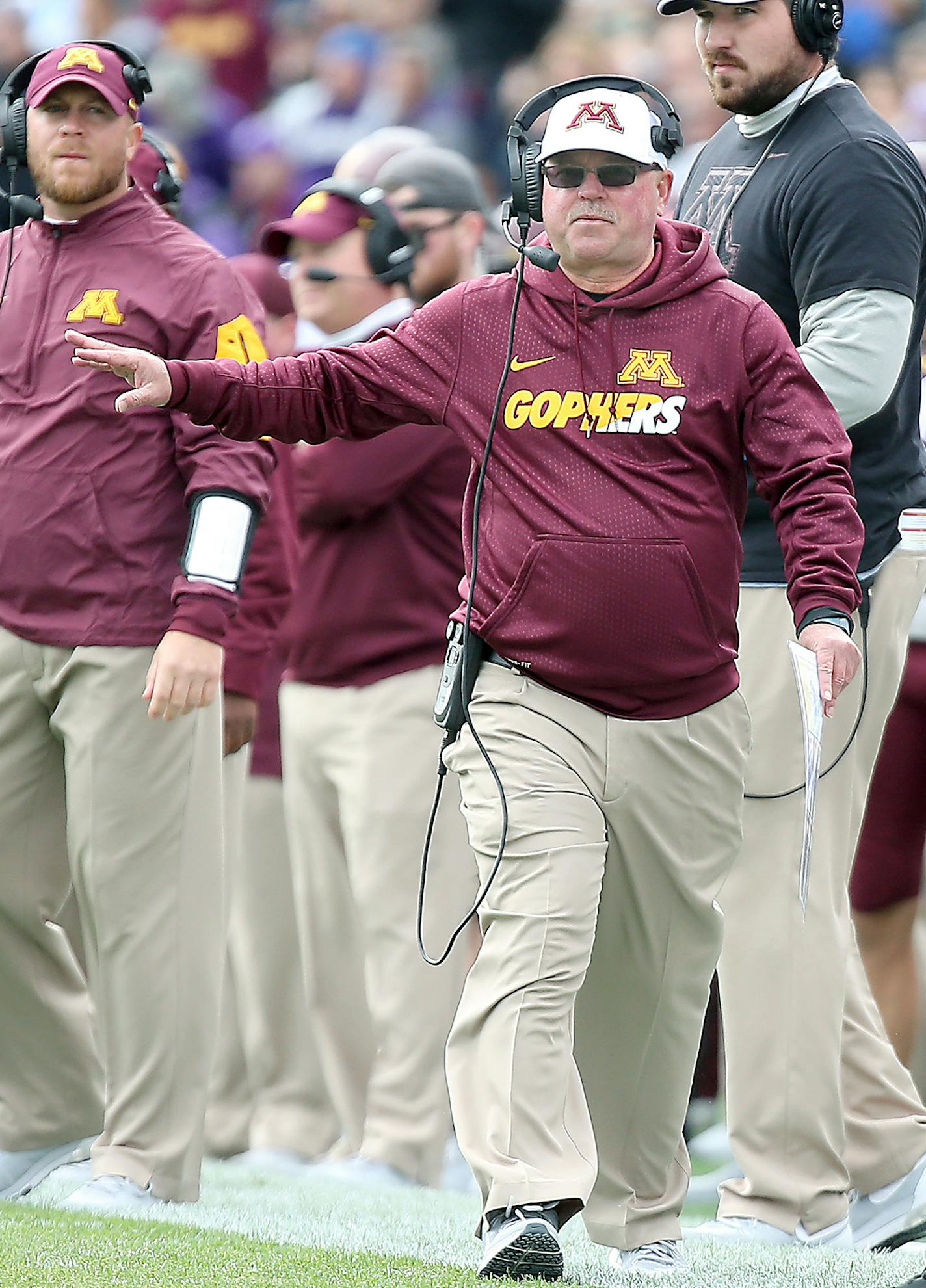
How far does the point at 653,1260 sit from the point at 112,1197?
1170mm

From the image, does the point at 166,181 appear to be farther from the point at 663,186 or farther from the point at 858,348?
the point at 858,348

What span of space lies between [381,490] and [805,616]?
2134 mm

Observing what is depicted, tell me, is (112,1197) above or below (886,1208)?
above

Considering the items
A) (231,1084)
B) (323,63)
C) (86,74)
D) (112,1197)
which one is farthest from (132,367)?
(323,63)

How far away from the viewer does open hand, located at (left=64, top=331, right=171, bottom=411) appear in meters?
3.71

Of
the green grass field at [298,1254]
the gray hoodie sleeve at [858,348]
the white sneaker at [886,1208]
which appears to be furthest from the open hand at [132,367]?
the white sneaker at [886,1208]

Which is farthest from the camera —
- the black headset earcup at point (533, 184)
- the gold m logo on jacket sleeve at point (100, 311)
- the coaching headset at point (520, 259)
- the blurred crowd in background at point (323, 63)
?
the blurred crowd in background at point (323, 63)

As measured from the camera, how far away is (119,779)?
4.49 metres

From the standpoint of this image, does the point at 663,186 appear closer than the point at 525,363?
No

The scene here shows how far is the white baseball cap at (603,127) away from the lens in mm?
3818

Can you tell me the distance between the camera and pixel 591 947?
3.73m

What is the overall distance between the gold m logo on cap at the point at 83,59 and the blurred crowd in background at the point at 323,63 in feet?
21.7

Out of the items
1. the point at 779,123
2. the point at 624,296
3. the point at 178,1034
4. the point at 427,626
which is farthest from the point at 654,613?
the point at 427,626

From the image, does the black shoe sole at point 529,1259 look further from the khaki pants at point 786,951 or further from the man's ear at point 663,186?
the man's ear at point 663,186
